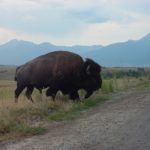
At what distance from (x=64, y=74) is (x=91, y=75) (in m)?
1.13

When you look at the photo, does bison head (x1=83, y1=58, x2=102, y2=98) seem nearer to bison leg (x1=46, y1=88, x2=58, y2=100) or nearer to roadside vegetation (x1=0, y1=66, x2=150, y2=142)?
roadside vegetation (x1=0, y1=66, x2=150, y2=142)

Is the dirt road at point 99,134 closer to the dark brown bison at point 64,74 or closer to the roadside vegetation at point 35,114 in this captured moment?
the roadside vegetation at point 35,114

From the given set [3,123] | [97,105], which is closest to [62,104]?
[97,105]

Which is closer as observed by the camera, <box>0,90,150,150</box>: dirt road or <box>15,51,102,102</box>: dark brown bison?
<box>0,90,150,150</box>: dirt road

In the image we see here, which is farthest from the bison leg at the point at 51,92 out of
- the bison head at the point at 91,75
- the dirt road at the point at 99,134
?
the dirt road at the point at 99,134

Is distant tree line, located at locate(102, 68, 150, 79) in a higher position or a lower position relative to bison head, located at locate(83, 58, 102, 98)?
lower

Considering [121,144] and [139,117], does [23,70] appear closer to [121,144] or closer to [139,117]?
[139,117]

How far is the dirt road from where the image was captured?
10.2 m

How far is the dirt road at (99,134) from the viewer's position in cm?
1016

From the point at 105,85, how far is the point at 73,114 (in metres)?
11.1

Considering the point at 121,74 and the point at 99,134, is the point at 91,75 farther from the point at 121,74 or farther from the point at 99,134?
the point at 121,74

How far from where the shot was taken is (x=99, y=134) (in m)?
11.6

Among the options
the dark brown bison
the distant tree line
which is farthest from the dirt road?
the distant tree line

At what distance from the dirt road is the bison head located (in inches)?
179
